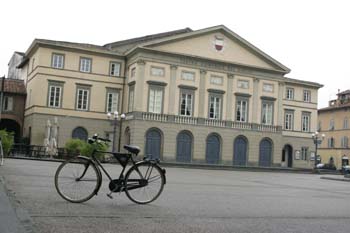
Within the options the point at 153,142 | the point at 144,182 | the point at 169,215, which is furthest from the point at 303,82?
the point at 169,215

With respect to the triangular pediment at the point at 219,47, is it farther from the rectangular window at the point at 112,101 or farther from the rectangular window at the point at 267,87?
the rectangular window at the point at 112,101

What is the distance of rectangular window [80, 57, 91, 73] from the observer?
161ft

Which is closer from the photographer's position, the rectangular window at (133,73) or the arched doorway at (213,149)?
the rectangular window at (133,73)

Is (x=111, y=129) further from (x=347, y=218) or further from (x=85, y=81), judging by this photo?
(x=347, y=218)

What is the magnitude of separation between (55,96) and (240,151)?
19.8 meters

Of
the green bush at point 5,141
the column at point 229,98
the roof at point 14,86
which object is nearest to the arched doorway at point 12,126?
the roof at point 14,86

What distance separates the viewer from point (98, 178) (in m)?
8.76

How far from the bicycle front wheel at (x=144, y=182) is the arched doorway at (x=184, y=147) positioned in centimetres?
3915

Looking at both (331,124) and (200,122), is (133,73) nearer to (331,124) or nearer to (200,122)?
(200,122)

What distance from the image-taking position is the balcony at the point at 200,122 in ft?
154

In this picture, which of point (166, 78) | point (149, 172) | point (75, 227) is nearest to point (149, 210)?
point (149, 172)

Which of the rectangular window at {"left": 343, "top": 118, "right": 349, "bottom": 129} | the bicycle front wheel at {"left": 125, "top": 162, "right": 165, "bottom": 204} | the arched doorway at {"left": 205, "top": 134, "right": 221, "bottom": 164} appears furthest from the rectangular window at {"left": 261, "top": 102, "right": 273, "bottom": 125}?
the bicycle front wheel at {"left": 125, "top": 162, "right": 165, "bottom": 204}

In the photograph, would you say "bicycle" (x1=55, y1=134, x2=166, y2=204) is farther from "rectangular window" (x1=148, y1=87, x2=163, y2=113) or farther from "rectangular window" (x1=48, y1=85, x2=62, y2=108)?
"rectangular window" (x1=48, y1=85, x2=62, y2=108)

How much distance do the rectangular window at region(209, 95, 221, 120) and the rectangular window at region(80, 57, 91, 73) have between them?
12626 millimetres
